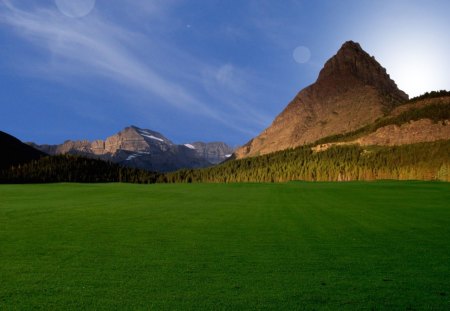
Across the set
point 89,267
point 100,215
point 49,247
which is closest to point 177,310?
point 89,267

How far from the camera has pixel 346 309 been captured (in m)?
11.7

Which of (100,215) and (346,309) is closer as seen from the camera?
(346,309)

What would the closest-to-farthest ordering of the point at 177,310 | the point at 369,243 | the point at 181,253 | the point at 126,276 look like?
the point at 177,310 < the point at 126,276 < the point at 181,253 < the point at 369,243

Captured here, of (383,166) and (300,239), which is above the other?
(383,166)

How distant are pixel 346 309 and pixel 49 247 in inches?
580

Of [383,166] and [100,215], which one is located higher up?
[383,166]

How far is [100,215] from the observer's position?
33.1 metres

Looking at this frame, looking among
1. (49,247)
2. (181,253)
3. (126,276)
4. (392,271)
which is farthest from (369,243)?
(49,247)

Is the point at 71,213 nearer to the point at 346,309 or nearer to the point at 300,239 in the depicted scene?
the point at 300,239

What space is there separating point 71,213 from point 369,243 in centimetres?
2522

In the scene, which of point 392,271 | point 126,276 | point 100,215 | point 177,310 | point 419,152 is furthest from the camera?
point 419,152

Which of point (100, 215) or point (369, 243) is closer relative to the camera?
point (369, 243)

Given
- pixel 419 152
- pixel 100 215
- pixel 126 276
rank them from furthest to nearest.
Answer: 1. pixel 419 152
2. pixel 100 215
3. pixel 126 276

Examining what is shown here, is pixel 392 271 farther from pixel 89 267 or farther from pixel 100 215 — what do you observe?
pixel 100 215
